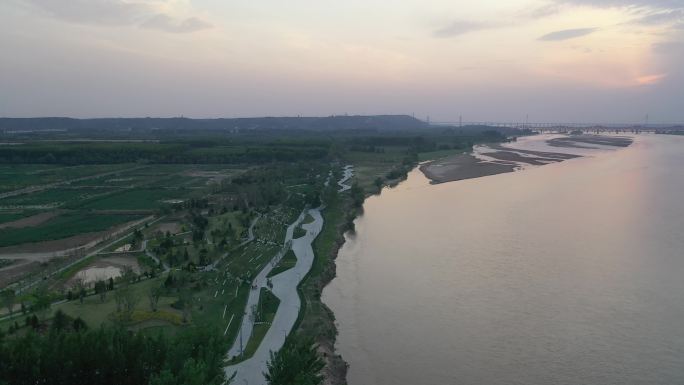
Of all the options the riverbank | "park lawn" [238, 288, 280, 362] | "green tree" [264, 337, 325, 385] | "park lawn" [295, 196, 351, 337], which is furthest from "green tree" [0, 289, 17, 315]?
the riverbank

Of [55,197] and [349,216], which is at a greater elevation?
[55,197]

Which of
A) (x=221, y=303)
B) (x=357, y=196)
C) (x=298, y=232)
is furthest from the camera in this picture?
(x=357, y=196)

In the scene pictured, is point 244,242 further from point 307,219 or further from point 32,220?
point 32,220

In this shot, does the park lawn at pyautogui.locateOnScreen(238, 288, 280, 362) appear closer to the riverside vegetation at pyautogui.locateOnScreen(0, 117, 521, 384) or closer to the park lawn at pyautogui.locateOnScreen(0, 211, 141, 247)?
the riverside vegetation at pyautogui.locateOnScreen(0, 117, 521, 384)

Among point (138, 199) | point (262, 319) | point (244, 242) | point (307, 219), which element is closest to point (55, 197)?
point (138, 199)

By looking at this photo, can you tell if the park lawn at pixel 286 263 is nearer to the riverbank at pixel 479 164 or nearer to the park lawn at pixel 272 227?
the park lawn at pixel 272 227

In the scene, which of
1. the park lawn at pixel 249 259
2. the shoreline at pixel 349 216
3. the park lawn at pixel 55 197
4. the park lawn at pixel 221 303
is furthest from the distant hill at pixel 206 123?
the park lawn at pixel 221 303
